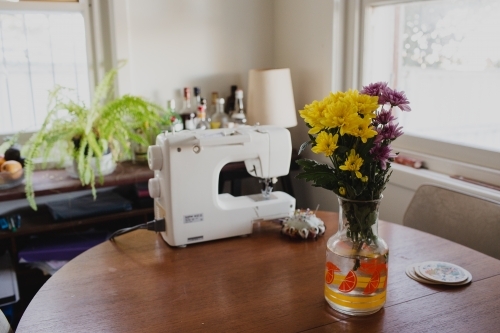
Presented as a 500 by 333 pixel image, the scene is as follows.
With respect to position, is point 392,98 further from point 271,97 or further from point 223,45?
point 223,45

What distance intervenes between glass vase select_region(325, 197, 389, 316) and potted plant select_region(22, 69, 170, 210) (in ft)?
4.30

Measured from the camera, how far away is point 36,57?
8.23 feet

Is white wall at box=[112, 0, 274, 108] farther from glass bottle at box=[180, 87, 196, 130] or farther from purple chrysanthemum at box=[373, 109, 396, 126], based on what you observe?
purple chrysanthemum at box=[373, 109, 396, 126]

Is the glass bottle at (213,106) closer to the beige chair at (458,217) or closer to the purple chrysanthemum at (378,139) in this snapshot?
the beige chair at (458,217)

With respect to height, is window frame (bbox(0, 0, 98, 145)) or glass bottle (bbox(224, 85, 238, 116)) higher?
window frame (bbox(0, 0, 98, 145))

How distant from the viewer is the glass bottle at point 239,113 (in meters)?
2.68

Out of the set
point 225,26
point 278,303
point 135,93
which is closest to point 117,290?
point 278,303

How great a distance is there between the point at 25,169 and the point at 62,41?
2.64 ft

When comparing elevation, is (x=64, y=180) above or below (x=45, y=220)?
above

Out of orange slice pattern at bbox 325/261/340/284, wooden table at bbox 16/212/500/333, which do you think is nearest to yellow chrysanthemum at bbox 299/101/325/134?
orange slice pattern at bbox 325/261/340/284

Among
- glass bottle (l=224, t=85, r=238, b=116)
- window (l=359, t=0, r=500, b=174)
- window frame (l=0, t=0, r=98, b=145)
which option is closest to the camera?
window (l=359, t=0, r=500, b=174)

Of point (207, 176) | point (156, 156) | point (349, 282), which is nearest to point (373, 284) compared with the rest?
point (349, 282)

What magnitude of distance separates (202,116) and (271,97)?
372mm

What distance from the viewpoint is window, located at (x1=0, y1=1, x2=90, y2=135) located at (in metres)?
2.43
